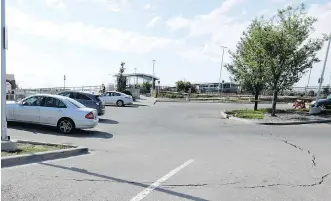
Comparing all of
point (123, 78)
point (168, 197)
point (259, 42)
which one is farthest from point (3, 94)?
point (123, 78)

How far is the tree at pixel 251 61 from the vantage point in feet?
75.8

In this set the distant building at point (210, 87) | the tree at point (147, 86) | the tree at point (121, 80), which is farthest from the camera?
the distant building at point (210, 87)

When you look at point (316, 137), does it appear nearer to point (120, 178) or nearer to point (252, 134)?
point (252, 134)

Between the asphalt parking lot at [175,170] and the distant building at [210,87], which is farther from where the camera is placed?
the distant building at [210,87]

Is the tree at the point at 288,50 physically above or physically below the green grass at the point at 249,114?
above

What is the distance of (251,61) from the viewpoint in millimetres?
24875

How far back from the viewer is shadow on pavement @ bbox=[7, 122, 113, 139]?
13.1 meters

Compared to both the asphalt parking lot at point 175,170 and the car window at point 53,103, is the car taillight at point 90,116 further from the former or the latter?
the car window at point 53,103

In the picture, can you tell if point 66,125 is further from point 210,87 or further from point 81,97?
point 210,87

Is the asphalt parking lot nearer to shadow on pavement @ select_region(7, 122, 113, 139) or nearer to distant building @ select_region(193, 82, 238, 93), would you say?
shadow on pavement @ select_region(7, 122, 113, 139)

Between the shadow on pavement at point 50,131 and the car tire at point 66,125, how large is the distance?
191 millimetres

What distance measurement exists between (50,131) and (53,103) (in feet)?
3.74

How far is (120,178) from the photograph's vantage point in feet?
21.7

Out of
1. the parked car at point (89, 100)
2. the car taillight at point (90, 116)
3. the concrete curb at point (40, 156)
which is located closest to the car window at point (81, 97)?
the parked car at point (89, 100)
